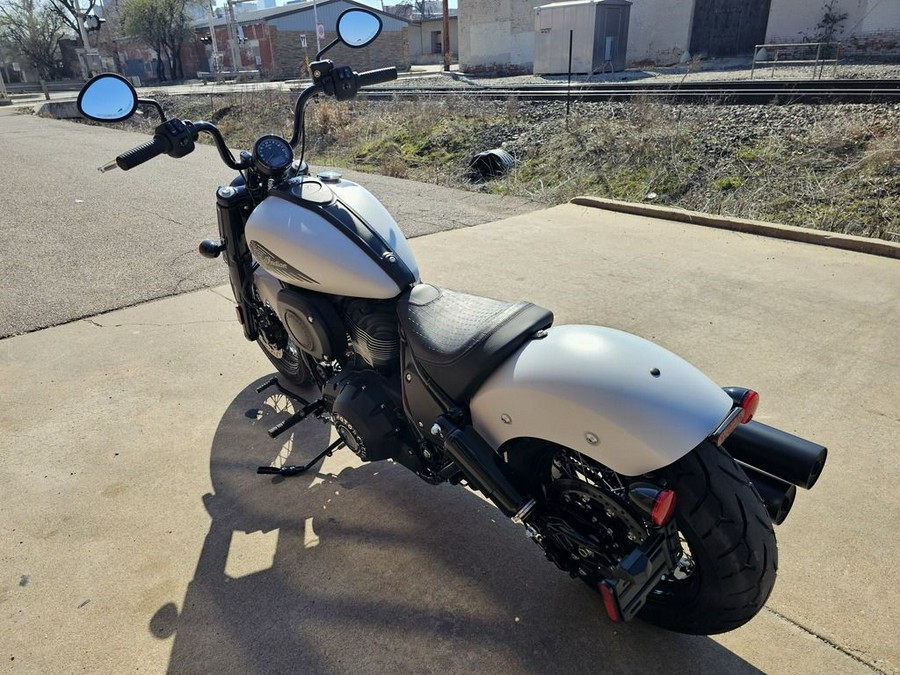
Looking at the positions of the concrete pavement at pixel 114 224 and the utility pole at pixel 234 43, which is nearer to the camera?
the concrete pavement at pixel 114 224

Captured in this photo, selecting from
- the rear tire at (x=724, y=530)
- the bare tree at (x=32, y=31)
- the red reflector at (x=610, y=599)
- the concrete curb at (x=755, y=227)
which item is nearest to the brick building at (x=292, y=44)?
the bare tree at (x=32, y=31)

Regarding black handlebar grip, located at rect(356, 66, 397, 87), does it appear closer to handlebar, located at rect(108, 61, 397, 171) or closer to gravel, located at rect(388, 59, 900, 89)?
handlebar, located at rect(108, 61, 397, 171)

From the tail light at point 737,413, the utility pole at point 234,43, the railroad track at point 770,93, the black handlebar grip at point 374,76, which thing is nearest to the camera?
the tail light at point 737,413

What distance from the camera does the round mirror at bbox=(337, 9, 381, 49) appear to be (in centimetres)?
307

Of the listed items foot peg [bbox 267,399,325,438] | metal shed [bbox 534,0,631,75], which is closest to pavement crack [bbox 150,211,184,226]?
foot peg [bbox 267,399,325,438]

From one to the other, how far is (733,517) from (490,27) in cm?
3738

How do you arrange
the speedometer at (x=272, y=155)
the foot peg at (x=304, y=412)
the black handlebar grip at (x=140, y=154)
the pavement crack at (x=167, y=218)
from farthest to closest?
the pavement crack at (x=167, y=218) → the foot peg at (x=304, y=412) → the speedometer at (x=272, y=155) → the black handlebar grip at (x=140, y=154)

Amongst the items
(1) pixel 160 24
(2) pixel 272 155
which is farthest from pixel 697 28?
(1) pixel 160 24

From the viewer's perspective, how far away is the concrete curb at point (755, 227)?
553 centimetres

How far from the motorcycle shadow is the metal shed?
23.8m

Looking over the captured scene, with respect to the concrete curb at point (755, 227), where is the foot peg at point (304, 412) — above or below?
above

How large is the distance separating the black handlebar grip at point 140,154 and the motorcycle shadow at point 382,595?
1.39m

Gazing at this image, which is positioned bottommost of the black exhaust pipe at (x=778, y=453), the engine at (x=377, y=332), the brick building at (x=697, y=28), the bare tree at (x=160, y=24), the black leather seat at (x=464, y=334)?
the black exhaust pipe at (x=778, y=453)

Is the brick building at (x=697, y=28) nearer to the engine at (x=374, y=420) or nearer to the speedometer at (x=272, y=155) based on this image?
the speedometer at (x=272, y=155)
